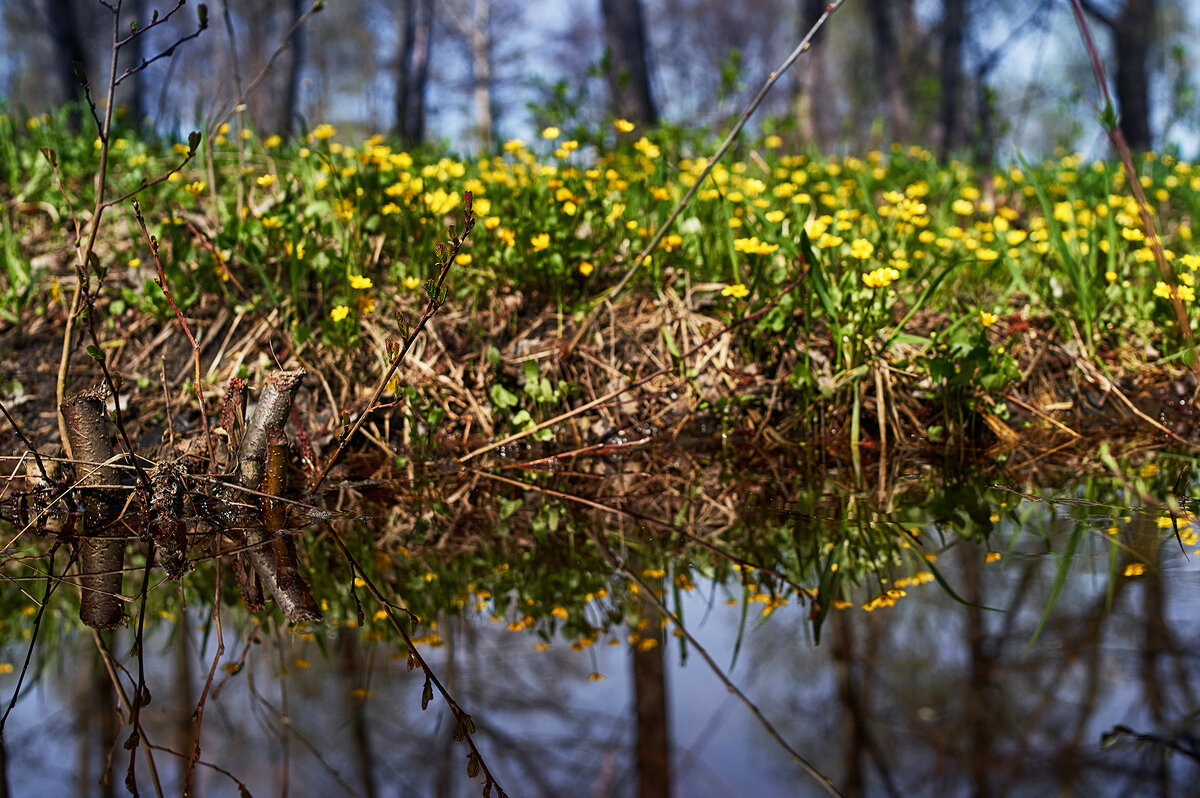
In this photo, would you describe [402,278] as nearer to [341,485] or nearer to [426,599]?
[341,485]

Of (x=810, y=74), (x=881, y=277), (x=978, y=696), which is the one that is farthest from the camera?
(x=810, y=74)

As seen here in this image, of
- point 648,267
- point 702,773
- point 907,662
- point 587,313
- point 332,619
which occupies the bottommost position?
point 702,773

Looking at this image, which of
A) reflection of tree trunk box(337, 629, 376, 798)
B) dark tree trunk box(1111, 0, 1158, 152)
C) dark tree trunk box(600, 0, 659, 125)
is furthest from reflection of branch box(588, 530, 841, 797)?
dark tree trunk box(1111, 0, 1158, 152)

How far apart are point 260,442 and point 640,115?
4.52m

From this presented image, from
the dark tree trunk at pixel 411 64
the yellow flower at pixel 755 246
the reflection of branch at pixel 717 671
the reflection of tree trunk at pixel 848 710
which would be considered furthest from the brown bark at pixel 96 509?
the dark tree trunk at pixel 411 64

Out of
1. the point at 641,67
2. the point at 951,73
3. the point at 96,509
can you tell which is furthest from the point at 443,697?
the point at 951,73

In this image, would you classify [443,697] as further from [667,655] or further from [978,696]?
[978,696]

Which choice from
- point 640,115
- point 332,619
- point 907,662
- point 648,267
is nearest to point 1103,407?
point 648,267

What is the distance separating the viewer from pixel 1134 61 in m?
10.1

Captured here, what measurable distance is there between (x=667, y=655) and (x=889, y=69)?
938 cm

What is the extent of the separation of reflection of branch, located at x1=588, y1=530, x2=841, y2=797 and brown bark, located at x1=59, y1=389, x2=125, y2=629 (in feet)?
3.10

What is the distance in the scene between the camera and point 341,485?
247 cm

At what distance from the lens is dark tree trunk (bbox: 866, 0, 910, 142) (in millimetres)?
8773

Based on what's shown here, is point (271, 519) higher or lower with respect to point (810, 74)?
lower
